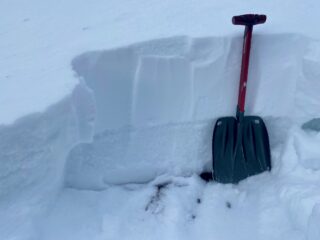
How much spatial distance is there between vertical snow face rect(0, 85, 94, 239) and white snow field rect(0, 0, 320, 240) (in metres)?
Answer: 0.01

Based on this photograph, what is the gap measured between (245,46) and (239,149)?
0.55 meters

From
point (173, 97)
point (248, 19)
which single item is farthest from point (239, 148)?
point (248, 19)

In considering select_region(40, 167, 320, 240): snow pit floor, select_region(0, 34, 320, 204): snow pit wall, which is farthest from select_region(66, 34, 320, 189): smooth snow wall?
select_region(40, 167, 320, 240): snow pit floor

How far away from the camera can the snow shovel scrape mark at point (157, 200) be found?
1.83 meters

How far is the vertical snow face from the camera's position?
1.42 m

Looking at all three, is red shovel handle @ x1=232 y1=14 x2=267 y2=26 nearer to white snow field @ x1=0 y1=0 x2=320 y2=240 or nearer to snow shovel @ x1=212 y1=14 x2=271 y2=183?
white snow field @ x1=0 y1=0 x2=320 y2=240

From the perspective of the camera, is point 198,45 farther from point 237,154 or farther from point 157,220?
point 157,220

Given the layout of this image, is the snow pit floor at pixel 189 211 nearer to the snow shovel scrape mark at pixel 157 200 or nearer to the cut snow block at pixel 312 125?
the snow shovel scrape mark at pixel 157 200

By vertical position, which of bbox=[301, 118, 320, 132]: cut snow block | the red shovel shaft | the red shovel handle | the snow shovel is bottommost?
the snow shovel

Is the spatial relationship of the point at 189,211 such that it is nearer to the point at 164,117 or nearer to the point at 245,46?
the point at 164,117

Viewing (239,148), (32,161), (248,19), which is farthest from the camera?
Answer: (239,148)

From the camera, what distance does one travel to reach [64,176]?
5.76 feet

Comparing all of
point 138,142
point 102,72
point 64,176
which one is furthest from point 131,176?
point 102,72

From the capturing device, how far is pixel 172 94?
1883 millimetres
